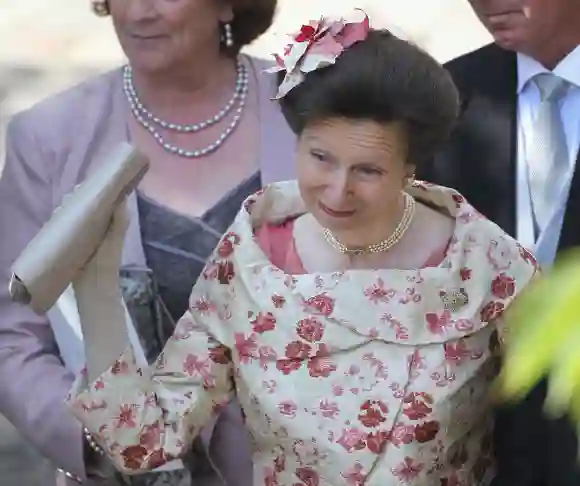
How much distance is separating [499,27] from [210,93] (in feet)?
1.45

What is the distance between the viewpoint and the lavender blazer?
54.5 inches

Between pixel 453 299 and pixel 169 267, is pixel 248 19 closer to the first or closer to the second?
pixel 169 267

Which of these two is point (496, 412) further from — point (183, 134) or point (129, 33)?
point (129, 33)

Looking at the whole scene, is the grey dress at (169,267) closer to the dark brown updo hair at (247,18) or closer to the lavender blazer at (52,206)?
the lavender blazer at (52,206)

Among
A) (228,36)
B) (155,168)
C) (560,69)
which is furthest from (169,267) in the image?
(560,69)

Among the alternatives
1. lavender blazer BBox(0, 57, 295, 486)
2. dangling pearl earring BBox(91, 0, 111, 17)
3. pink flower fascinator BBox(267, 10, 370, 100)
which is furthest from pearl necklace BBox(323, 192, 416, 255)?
dangling pearl earring BBox(91, 0, 111, 17)

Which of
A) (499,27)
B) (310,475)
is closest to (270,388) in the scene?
(310,475)

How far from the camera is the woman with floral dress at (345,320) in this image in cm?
102

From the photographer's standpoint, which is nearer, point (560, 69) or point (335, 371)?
point (335, 371)

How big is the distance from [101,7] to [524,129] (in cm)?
67

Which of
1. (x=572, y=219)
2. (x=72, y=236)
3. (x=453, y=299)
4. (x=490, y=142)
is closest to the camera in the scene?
(x=72, y=236)

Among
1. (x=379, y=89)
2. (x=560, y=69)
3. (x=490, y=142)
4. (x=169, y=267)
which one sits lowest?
(x=169, y=267)

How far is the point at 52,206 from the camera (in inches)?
57.3

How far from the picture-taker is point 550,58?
58.9 inches
